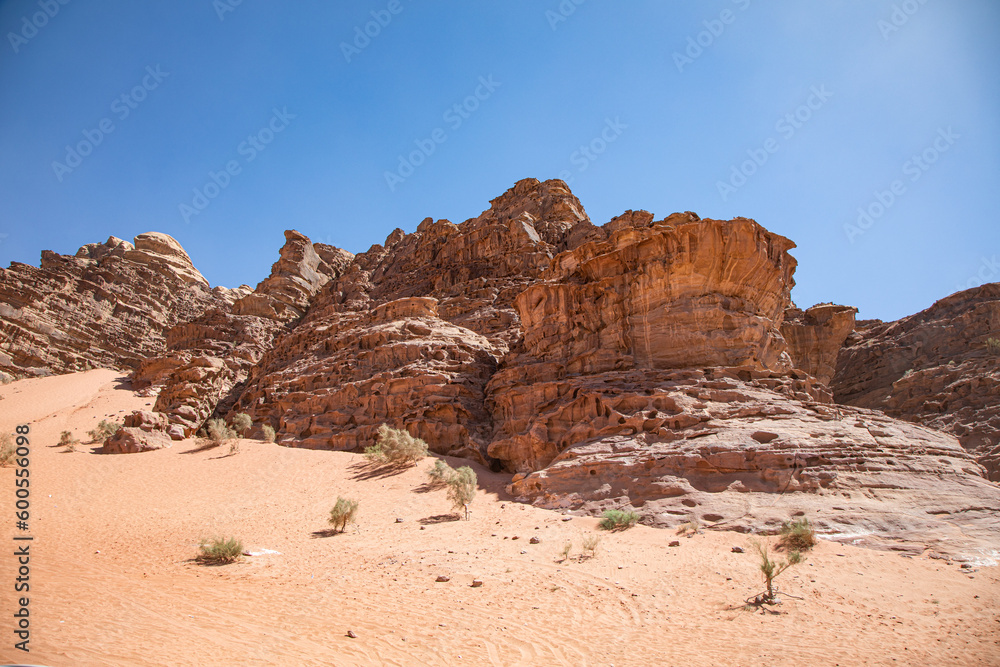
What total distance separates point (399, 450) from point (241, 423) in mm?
10257

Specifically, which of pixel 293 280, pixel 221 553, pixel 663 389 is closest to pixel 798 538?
pixel 663 389

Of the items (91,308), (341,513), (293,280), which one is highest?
(293,280)

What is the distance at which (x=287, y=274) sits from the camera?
213ft

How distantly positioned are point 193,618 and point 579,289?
692 inches

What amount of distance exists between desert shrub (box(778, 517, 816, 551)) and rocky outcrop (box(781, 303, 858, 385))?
26.9 metres

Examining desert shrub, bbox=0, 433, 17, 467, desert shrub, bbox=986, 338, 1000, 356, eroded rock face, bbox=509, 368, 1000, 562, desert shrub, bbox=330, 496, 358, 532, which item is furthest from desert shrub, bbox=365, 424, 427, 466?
desert shrub, bbox=986, 338, 1000, 356

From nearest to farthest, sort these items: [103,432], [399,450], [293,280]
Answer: [399,450] < [103,432] < [293,280]

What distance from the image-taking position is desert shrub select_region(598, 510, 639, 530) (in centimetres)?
1197

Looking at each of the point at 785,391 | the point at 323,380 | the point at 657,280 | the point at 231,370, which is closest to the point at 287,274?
the point at 231,370

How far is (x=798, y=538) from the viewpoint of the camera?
388 inches

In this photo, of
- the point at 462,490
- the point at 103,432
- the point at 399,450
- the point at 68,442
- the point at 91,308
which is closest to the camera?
the point at 462,490

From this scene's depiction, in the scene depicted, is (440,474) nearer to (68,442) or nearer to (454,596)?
(454,596)

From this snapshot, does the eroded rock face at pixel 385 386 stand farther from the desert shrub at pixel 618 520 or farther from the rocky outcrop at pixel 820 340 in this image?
the rocky outcrop at pixel 820 340

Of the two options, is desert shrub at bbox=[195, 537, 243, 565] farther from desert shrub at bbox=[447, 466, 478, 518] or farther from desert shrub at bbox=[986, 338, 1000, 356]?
desert shrub at bbox=[986, 338, 1000, 356]
